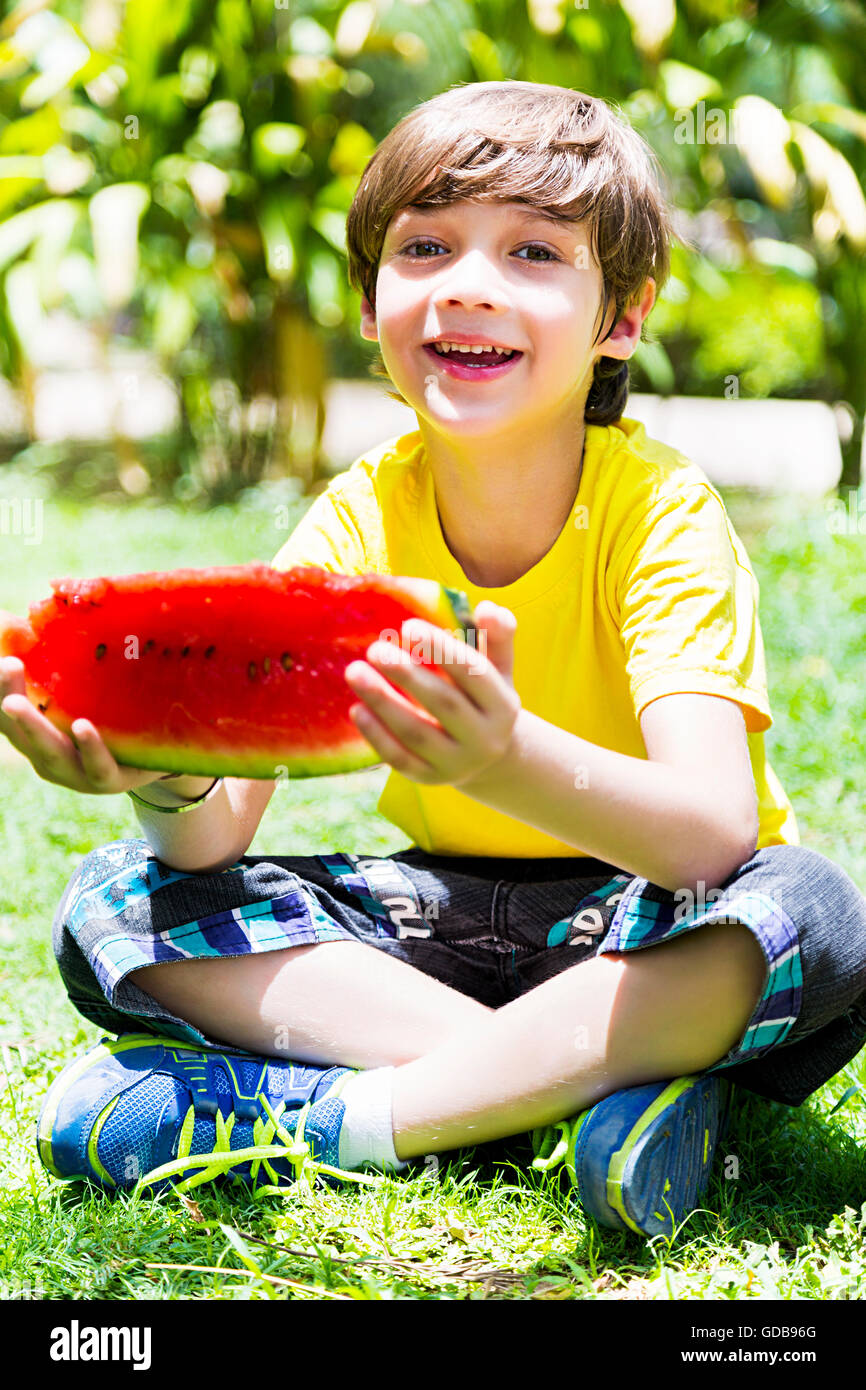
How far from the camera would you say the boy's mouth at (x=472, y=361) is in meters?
1.93

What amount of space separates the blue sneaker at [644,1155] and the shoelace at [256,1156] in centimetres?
30

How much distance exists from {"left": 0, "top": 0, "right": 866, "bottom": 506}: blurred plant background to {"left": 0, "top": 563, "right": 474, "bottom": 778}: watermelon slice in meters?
4.47

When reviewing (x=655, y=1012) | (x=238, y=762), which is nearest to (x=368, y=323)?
(x=238, y=762)

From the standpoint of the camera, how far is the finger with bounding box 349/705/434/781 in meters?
1.47

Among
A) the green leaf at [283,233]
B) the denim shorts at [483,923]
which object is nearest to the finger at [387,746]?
the denim shorts at [483,923]

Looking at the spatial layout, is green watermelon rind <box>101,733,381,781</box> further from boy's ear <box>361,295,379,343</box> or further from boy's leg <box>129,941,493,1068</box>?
boy's ear <box>361,295,379,343</box>

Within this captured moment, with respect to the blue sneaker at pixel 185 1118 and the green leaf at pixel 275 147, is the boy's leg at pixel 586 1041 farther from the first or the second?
the green leaf at pixel 275 147

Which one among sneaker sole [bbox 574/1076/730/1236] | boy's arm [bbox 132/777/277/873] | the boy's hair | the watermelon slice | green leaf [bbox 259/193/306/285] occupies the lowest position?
sneaker sole [bbox 574/1076/730/1236]

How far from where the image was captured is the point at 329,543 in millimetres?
2217

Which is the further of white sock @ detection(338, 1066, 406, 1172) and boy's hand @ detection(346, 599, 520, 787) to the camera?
white sock @ detection(338, 1066, 406, 1172)

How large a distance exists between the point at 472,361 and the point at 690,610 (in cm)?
44

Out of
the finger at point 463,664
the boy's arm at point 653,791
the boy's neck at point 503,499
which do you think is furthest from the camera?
the boy's neck at point 503,499

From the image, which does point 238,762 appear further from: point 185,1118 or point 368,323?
point 368,323

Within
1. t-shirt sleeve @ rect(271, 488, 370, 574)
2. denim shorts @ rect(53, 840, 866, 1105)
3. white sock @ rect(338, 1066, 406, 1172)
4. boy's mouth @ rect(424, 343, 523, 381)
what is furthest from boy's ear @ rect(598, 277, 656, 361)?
white sock @ rect(338, 1066, 406, 1172)
